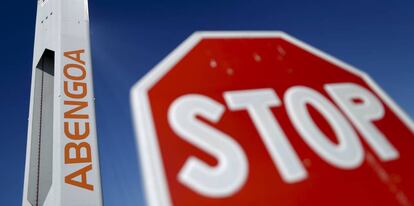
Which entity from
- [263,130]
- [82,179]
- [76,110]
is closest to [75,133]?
[76,110]

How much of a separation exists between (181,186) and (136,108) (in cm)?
21

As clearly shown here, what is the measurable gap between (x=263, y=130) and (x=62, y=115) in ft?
11.8

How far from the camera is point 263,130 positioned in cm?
85

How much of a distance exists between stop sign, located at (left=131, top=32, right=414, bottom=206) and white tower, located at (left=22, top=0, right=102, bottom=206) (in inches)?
122

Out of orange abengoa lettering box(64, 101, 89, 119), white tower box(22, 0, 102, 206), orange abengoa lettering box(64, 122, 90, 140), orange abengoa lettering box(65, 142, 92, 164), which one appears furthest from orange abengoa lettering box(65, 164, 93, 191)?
orange abengoa lettering box(64, 101, 89, 119)

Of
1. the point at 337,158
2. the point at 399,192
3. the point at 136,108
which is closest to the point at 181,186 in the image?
the point at 136,108

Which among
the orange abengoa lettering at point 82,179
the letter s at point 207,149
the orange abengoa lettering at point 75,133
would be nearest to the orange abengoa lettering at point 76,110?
the orange abengoa lettering at point 75,133

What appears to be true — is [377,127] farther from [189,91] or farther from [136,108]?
[136,108]

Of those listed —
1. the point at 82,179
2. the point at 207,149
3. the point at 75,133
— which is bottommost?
the point at 207,149

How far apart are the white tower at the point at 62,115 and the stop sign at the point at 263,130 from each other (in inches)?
122

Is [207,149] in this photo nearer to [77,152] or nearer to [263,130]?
[263,130]

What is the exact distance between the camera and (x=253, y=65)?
3.31 feet

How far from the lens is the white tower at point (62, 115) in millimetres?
3619

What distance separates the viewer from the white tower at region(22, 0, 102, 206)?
11.9 ft
